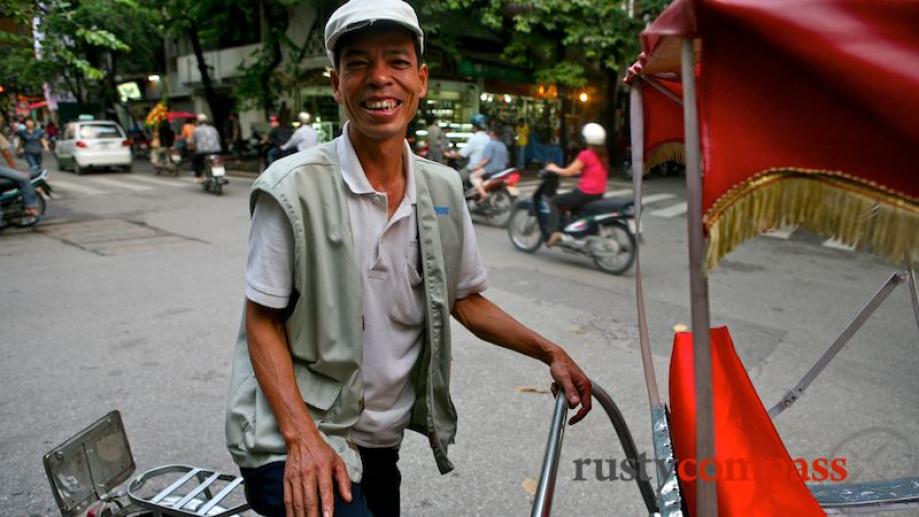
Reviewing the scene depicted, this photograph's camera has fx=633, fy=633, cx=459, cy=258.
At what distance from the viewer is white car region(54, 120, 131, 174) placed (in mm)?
16844

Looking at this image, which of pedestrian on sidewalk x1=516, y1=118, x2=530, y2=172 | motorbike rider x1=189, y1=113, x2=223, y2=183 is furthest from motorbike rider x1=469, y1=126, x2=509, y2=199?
pedestrian on sidewalk x1=516, y1=118, x2=530, y2=172

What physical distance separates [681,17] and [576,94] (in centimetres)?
2145

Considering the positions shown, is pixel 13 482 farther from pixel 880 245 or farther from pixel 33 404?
pixel 880 245

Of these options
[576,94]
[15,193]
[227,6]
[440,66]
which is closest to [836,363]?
[15,193]

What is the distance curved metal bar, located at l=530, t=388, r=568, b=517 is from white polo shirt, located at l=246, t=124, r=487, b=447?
1.23 feet

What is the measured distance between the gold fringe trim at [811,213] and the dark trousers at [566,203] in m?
6.33

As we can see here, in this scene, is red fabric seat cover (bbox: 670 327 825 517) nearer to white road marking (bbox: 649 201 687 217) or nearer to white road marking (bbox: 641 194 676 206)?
white road marking (bbox: 649 201 687 217)

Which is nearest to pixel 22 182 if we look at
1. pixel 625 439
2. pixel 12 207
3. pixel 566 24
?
pixel 12 207

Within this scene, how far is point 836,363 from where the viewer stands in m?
4.27

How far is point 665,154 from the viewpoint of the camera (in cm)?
192

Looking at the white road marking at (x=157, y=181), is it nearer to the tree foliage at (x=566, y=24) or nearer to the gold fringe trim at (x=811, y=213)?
the tree foliage at (x=566, y=24)

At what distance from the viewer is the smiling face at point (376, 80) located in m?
1.41

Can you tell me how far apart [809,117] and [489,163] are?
9.07 m

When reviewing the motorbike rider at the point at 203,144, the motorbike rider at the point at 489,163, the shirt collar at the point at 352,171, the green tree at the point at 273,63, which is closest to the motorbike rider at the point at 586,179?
the motorbike rider at the point at 489,163
